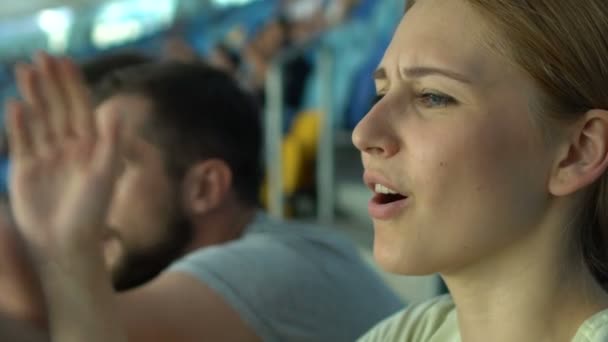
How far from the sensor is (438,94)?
66 centimetres

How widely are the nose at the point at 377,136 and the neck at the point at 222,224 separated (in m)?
0.59

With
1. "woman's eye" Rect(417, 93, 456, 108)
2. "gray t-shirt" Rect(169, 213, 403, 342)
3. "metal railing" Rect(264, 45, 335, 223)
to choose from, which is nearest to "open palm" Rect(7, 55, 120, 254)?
"gray t-shirt" Rect(169, 213, 403, 342)

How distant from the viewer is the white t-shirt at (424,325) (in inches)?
31.5

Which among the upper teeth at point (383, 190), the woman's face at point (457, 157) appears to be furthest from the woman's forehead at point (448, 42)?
the upper teeth at point (383, 190)

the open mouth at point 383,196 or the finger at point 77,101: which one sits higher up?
the finger at point 77,101

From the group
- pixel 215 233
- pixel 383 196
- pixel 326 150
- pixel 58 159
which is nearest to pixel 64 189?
pixel 58 159

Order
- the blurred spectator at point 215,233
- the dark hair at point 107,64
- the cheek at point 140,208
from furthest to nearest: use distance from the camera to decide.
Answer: the dark hair at point 107,64 < the cheek at point 140,208 < the blurred spectator at point 215,233

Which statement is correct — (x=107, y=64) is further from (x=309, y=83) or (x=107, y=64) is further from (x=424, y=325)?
(x=309, y=83)

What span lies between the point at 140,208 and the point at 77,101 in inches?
14.0

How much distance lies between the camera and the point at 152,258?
1172mm

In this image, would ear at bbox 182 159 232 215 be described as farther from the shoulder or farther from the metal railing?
the metal railing

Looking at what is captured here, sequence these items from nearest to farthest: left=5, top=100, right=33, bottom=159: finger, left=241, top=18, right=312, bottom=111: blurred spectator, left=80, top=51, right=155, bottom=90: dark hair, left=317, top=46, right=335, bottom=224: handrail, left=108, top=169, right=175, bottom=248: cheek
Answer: left=5, top=100, right=33, bottom=159: finger, left=108, top=169, right=175, bottom=248: cheek, left=80, top=51, right=155, bottom=90: dark hair, left=317, top=46, right=335, bottom=224: handrail, left=241, top=18, right=312, bottom=111: blurred spectator

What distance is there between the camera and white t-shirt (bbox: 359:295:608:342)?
2.62 feet

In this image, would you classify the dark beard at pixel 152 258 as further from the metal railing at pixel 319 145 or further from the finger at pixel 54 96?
the metal railing at pixel 319 145
